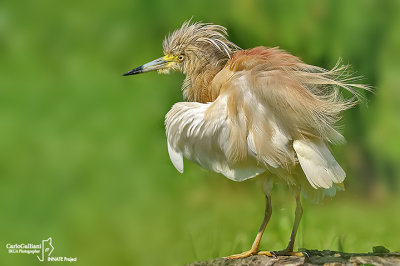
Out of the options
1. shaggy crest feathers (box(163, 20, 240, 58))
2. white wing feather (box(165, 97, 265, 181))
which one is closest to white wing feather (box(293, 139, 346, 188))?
white wing feather (box(165, 97, 265, 181))

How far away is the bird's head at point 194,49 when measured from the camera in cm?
315

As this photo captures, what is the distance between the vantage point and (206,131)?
281cm

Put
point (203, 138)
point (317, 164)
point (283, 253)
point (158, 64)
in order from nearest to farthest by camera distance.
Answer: point (317, 164) < point (203, 138) < point (283, 253) < point (158, 64)

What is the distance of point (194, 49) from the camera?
319 cm

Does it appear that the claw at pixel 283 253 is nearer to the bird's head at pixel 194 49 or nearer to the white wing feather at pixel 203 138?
the white wing feather at pixel 203 138

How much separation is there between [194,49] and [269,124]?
0.64 m

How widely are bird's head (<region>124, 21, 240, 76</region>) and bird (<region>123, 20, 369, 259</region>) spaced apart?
0.10 m

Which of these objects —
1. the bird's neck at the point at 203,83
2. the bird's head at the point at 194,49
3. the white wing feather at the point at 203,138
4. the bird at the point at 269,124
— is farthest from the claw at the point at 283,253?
the bird's head at the point at 194,49

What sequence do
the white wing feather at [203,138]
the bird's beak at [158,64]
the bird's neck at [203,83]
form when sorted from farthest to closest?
the bird's beak at [158,64]
the bird's neck at [203,83]
the white wing feather at [203,138]

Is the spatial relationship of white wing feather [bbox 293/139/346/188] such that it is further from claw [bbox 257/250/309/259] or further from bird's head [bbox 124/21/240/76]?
bird's head [bbox 124/21/240/76]

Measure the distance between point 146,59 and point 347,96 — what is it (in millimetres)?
1629

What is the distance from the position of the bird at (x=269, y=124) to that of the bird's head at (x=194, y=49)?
105 millimetres

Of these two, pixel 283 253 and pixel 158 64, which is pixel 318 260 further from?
pixel 158 64

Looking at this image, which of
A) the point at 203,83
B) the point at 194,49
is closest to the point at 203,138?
the point at 203,83
